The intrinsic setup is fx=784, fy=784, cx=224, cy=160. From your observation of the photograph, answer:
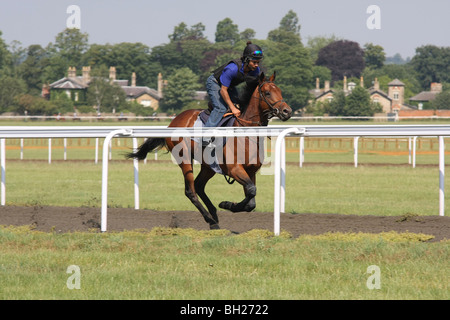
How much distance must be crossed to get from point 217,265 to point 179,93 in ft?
240

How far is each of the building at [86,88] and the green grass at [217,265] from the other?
79.0m

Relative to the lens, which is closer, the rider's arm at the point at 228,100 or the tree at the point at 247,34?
the rider's arm at the point at 228,100

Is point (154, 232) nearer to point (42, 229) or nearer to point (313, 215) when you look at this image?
point (42, 229)

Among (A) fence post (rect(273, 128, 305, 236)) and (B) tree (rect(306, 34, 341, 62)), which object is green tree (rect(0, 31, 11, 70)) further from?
(A) fence post (rect(273, 128, 305, 236))

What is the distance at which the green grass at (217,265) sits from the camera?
5242mm

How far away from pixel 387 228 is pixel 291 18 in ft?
524

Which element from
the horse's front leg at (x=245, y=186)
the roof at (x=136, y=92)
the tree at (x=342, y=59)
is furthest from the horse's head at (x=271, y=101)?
the tree at (x=342, y=59)

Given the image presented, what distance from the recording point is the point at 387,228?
802 centimetres

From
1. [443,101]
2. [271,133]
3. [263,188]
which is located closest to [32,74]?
[443,101]

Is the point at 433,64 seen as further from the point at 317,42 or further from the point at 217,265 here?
the point at 217,265

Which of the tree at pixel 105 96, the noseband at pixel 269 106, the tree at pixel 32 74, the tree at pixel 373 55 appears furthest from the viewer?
Result: the tree at pixel 373 55

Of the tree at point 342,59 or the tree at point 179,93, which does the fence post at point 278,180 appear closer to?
the tree at point 179,93

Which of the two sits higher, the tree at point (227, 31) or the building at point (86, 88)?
the tree at point (227, 31)

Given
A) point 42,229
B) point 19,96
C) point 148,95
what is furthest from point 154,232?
point 148,95
